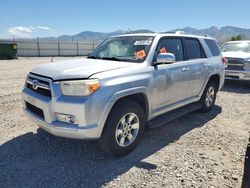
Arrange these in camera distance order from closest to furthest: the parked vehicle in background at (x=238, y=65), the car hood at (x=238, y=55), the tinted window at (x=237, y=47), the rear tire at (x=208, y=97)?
the rear tire at (x=208, y=97) < the parked vehicle in background at (x=238, y=65) < the car hood at (x=238, y=55) < the tinted window at (x=237, y=47)

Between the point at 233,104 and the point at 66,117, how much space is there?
5.44 m

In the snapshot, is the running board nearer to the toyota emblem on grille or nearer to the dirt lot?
the dirt lot

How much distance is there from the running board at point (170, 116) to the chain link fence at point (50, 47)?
27.2 metres

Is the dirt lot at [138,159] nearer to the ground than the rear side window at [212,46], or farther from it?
nearer to the ground

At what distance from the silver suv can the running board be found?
0.02m

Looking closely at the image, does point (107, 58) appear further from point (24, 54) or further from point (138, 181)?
point (24, 54)

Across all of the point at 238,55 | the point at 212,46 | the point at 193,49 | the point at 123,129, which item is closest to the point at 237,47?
the point at 238,55

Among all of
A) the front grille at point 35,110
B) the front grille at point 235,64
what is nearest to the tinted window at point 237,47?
the front grille at point 235,64

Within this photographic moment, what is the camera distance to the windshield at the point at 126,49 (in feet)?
14.0

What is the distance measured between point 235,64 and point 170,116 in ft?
19.7

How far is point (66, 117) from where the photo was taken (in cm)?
334

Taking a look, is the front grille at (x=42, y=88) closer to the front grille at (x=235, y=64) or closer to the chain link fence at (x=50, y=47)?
the front grille at (x=235, y=64)

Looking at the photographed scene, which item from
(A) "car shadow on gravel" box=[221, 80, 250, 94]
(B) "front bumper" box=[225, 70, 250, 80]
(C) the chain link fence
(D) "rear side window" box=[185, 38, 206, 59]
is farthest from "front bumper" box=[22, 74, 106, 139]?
(C) the chain link fence

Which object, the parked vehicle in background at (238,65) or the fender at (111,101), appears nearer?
the fender at (111,101)
